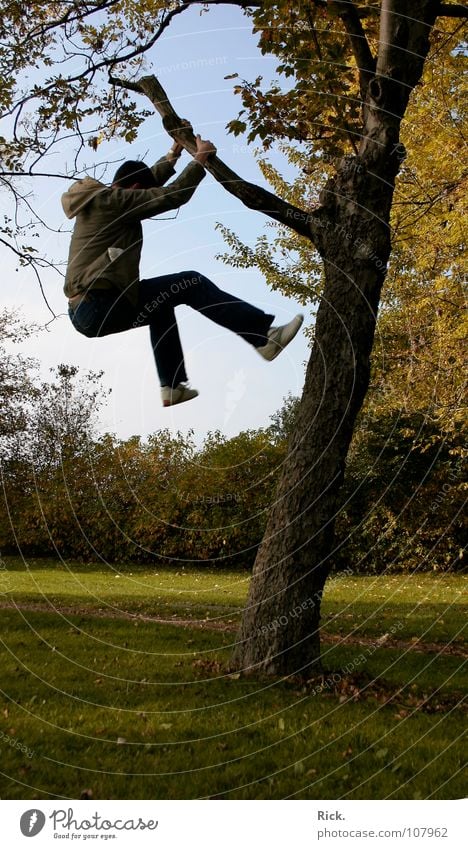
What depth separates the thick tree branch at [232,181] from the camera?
748 cm

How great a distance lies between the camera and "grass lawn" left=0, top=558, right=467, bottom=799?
19.7ft

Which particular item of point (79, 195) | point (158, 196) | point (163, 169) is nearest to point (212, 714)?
point (158, 196)

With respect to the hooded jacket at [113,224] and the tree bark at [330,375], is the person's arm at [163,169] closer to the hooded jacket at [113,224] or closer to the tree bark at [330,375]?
the hooded jacket at [113,224]

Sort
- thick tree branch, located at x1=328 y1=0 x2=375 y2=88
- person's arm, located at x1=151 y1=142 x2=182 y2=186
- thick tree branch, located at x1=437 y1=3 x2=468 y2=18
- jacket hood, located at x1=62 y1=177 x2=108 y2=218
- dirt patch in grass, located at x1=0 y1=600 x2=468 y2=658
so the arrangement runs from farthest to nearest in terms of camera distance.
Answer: dirt patch in grass, located at x1=0 y1=600 x2=468 y2=658 < thick tree branch, located at x1=437 y1=3 x2=468 y2=18 < thick tree branch, located at x1=328 y1=0 x2=375 y2=88 < person's arm, located at x1=151 y1=142 x2=182 y2=186 < jacket hood, located at x1=62 y1=177 x2=108 y2=218

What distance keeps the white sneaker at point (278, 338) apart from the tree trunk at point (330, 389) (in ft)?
8.76

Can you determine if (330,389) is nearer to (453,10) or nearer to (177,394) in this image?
(177,394)

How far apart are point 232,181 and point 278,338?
2.66 meters

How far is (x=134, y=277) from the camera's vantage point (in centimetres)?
630

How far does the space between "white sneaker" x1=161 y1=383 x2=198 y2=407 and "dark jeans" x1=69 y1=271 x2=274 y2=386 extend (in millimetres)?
454

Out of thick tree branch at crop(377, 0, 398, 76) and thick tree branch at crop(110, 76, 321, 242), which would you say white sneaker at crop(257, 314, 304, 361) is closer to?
thick tree branch at crop(110, 76, 321, 242)

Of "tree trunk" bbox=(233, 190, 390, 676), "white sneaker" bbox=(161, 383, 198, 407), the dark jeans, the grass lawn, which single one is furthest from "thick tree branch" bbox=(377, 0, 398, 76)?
the grass lawn

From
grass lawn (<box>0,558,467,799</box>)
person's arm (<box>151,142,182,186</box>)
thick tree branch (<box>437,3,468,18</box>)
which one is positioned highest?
thick tree branch (<box>437,3,468,18</box>)

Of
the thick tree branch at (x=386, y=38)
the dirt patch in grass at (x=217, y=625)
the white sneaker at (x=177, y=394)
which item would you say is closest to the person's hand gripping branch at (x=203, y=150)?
the white sneaker at (x=177, y=394)
